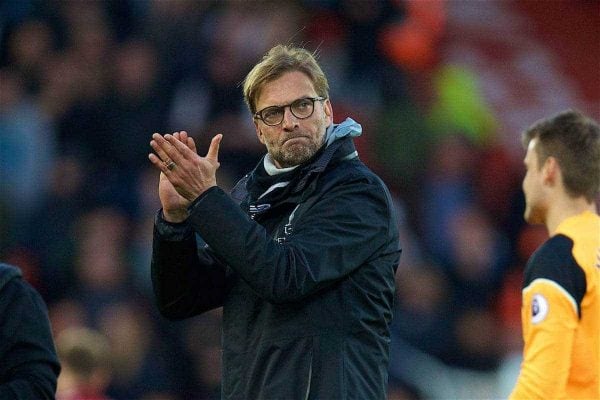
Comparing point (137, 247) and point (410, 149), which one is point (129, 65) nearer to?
point (137, 247)

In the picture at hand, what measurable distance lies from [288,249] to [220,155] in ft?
13.2

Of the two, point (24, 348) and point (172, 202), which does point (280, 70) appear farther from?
point (24, 348)

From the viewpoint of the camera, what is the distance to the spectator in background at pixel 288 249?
3.12 meters

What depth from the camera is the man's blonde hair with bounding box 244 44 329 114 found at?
346 centimetres

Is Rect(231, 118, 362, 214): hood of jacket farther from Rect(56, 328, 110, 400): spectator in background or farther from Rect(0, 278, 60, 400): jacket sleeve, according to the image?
Rect(56, 328, 110, 400): spectator in background

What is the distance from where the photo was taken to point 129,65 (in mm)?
7430

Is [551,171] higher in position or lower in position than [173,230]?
higher

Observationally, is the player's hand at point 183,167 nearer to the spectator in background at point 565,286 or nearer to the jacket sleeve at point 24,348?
the jacket sleeve at point 24,348

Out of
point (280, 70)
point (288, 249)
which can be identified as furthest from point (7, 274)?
point (280, 70)

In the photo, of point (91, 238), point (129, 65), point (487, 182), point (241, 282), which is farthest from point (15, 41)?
point (241, 282)

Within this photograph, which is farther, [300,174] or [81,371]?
[81,371]

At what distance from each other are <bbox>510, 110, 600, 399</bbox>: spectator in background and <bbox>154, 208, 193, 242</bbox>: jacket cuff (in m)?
1.04

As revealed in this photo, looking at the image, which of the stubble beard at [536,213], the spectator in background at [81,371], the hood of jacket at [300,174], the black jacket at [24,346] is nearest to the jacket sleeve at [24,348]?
the black jacket at [24,346]

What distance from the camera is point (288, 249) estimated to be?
3143mm
